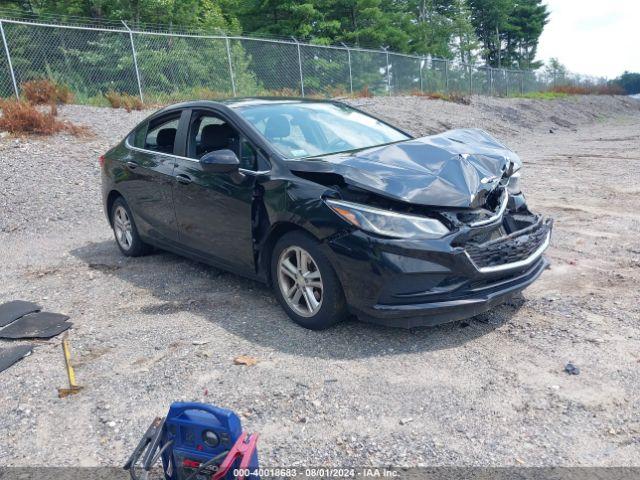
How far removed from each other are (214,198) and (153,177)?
1183 mm

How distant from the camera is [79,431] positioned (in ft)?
10.8

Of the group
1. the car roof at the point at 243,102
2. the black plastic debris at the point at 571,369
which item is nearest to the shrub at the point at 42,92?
the car roof at the point at 243,102

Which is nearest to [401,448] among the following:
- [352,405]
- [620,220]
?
[352,405]

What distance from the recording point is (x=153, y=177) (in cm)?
583

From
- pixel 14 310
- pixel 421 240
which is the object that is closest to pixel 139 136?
pixel 14 310

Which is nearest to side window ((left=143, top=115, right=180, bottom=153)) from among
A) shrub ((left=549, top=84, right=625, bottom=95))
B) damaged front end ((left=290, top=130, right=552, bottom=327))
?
damaged front end ((left=290, top=130, right=552, bottom=327))

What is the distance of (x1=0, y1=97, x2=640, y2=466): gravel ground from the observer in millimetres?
3006

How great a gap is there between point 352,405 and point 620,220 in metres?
5.33

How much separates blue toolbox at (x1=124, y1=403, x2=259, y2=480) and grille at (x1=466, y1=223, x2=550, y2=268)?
2053 millimetres

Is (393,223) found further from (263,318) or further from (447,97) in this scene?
(447,97)

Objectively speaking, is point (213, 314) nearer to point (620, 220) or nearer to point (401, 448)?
A: point (401, 448)

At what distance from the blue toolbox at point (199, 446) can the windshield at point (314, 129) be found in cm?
253

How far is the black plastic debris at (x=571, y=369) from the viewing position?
354 cm

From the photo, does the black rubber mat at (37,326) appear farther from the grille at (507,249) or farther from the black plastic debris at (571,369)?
the black plastic debris at (571,369)
